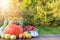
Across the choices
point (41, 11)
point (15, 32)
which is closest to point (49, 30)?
point (41, 11)

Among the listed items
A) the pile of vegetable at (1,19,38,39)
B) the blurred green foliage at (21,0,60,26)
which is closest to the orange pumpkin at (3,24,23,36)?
the pile of vegetable at (1,19,38,39)

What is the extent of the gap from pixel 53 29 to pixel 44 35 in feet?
0.45

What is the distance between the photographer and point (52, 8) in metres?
2.08

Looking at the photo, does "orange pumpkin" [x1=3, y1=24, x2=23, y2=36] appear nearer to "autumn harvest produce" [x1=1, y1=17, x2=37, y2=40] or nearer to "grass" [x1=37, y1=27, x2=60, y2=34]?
"autumn harvest produce" [x1=1, y1=17, x2=37, y2=40]

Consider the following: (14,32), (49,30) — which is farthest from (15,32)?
(49,30)

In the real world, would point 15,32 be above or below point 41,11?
below

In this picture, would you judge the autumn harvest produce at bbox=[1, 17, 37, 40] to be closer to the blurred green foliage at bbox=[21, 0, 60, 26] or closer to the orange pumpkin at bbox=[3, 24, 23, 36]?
the orange pumpkin at bbox=[3, 24, 23, 36]

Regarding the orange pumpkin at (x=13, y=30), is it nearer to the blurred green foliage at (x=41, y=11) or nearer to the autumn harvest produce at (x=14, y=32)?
the autumn harvest produce at (x=14, y=32)

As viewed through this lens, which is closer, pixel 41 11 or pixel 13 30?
pixel 13 30

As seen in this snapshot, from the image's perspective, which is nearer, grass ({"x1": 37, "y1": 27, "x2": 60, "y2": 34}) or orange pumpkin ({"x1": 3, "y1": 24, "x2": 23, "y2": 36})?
orange pumpkin ({"x1": 3, "y1": 24, "x2": 23, "y2": 36})

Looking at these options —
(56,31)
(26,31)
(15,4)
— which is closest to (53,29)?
(56,31)

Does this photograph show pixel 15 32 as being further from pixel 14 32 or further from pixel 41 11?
pixel 41 11

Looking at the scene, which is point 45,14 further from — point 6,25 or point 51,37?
point 6,25

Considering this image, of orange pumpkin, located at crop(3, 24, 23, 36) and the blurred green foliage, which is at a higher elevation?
the blurred green foliage
